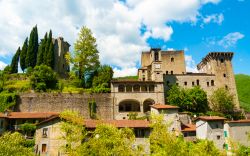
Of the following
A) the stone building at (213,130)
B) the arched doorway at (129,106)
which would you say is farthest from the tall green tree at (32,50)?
the stone building at (213,130)

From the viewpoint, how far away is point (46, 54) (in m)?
73.5

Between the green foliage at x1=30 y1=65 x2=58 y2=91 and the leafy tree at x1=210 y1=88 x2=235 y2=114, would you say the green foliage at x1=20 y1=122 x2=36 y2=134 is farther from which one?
the leafy tree at x1=210 y1=88 x2=235 y2=114

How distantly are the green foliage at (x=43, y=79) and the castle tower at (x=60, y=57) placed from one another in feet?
42.9

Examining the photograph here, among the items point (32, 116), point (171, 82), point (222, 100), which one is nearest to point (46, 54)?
point (32, 116)

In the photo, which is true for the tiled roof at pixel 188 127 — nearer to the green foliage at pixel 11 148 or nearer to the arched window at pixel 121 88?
the arched window at pixel 121 88

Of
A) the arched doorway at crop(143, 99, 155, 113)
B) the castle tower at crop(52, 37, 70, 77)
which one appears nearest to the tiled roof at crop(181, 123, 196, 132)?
the arched doorway at crop(143, 99, 155, 113)

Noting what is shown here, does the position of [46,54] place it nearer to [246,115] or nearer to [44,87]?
[44,87]

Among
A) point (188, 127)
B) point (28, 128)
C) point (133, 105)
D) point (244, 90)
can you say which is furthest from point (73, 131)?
point (244, 90)

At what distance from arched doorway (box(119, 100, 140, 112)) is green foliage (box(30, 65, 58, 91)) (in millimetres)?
16177

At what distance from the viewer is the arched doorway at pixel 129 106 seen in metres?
61.8

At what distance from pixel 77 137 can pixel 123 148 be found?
16.1 feet

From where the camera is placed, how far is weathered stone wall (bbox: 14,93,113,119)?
56031 mm

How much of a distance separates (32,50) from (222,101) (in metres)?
52.6

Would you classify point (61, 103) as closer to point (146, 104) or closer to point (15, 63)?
point (146, 104)
